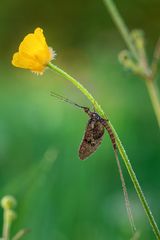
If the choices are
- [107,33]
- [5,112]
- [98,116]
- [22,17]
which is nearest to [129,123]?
[5,112]

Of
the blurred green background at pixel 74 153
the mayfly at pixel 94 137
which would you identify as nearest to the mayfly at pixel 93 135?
the mayfly at pixel 94 137

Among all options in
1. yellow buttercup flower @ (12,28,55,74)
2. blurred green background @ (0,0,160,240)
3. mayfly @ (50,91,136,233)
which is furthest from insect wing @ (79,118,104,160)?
blurred green background @ (0,0,160,240)

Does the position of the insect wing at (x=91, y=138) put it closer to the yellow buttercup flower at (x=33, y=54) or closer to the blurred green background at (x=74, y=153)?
the yellow buttercup flower at (x=33, y=54)

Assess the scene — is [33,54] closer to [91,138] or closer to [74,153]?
[91,138]

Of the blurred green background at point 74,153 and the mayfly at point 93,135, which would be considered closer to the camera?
the mayfly at point 93,135

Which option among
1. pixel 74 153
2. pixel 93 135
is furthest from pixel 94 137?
pixel 74 153

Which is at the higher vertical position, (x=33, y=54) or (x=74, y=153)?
(x=33, y=54)
